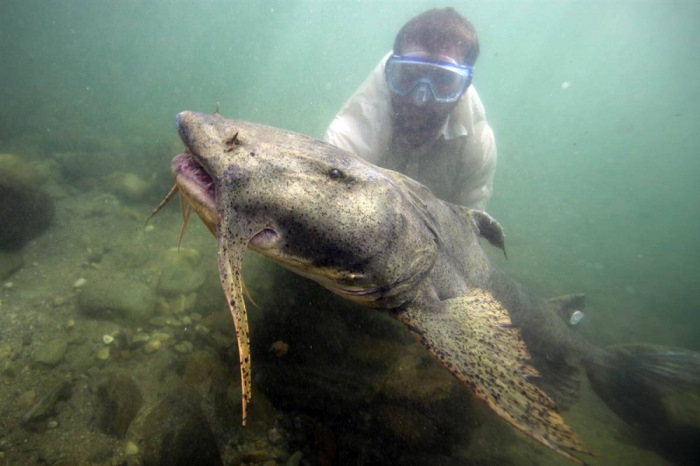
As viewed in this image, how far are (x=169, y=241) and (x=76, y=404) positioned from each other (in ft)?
11.8

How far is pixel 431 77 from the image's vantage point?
14.7 ft

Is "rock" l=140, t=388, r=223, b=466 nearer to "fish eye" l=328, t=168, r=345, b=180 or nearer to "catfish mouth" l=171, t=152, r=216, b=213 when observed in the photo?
"catfish mouth" l=171, t=152, r=216, b=213

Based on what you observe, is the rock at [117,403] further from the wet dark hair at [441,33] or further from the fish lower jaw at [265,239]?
the wet dark hair at [441,33]

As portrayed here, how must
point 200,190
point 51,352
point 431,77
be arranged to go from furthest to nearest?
point 431,77, point 51,352, point 200,190

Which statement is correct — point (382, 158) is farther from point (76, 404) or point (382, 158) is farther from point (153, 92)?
point (153, 92)

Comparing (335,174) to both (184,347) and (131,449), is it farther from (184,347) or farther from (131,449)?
(184,347)

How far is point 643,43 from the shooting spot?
155ft

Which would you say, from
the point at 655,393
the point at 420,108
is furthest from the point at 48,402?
the point at 655,393

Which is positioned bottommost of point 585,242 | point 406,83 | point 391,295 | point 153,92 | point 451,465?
point 153,92

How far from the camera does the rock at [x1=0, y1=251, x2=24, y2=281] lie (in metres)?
4.67

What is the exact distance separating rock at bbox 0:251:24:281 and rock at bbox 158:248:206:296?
199cm

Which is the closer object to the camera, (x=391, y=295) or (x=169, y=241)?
(x=391, y=295)

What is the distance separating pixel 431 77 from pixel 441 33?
2.18 ft

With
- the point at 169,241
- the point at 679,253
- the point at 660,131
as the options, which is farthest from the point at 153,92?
the point at 660,131
